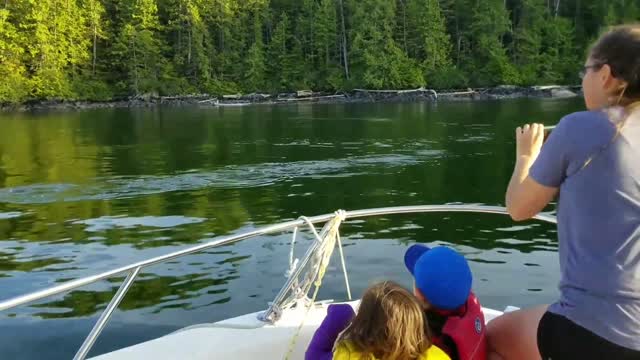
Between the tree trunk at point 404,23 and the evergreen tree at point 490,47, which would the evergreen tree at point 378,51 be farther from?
the evergreen tree at point 490,47

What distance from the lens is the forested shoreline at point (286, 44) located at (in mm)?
61188

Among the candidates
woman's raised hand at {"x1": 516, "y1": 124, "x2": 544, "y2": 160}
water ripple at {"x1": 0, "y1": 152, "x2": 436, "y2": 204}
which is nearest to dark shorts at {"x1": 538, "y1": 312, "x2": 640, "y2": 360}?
woman's raised hand at {"x1": 516, "y1": 124, "x2": 544, "y2": 160}

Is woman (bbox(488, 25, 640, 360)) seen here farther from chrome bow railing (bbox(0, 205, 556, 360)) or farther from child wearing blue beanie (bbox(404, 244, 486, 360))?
chrome bow railing (bbox(0, 205, 556, 360))

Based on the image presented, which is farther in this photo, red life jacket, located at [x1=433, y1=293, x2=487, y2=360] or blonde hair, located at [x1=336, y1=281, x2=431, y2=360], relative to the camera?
red life jacket, located at [x1=433, y1=293, x2=487, y2=360]

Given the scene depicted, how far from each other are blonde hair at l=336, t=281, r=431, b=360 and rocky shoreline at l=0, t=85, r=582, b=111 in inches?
2162

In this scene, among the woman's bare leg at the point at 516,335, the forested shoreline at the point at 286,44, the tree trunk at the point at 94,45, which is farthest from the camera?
the tree trunk at the point at 94,45

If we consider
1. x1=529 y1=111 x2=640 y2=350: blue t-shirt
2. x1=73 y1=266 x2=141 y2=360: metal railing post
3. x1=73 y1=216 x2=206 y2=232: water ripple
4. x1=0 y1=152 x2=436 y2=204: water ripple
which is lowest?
x1=73 y1=216 x2=206 y2=232: water ripple

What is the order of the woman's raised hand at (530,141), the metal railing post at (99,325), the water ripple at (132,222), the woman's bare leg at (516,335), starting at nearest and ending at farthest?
the woman's raised hand at (530,141), the woman's bare leg at (516,335), the metal railing post at (99,325), the water ripple at (132,222)

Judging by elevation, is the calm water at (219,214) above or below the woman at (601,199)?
below

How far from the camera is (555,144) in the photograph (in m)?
1.76

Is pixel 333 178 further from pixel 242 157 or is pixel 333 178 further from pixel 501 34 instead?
pixel 501 34

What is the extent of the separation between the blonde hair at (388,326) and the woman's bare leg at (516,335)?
1.58 ft

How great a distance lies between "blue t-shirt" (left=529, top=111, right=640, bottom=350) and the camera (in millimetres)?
1709

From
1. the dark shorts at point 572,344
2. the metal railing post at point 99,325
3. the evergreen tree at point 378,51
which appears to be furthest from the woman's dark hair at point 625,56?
the evergreen tree at point 378,51
